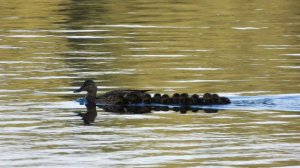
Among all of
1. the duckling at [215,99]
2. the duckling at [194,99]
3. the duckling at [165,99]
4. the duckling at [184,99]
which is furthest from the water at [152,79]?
the duckling at [165,99]

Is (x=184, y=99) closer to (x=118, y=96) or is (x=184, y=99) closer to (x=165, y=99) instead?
(x=165, y=99)

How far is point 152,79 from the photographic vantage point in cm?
2339

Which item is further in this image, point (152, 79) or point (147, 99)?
point (152, 79)

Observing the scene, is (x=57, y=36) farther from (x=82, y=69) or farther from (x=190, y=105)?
(x=190, y=105)

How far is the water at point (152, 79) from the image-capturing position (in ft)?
50.9

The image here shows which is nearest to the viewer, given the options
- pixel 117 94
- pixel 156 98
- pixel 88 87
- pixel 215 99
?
pixel 215 99

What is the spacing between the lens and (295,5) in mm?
42906

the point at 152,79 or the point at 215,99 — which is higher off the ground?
the point at 152,79

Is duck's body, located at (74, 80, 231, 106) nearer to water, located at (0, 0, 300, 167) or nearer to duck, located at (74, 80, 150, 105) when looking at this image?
duck, located at (74, 80, 150, 105)

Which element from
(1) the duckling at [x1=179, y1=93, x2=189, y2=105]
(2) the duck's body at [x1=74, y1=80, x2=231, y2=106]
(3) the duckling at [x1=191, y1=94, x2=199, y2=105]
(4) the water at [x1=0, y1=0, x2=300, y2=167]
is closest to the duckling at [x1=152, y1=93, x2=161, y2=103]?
(2) the duck's body at [x1=74, y1=80, x2=231, y2=106]

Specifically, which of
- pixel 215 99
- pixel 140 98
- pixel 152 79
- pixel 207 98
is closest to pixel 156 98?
pixel 140 98

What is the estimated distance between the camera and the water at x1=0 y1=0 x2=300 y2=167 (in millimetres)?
15523

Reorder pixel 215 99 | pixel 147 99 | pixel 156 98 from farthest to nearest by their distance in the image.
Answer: pixel 147 99 < pixel 156 98 < pixel 215 99

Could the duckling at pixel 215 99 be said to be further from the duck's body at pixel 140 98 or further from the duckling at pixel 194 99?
the duckling at pixel 194 99
